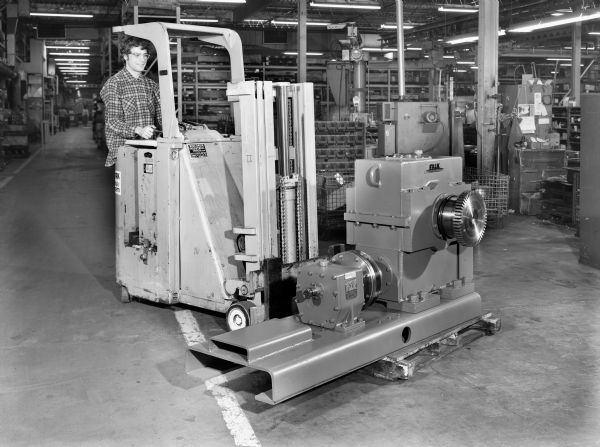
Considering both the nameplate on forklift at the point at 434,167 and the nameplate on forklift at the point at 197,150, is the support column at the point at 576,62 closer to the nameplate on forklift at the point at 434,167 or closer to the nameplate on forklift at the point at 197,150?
the nameplate on forklift at the point at 434,167

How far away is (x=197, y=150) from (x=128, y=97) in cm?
102

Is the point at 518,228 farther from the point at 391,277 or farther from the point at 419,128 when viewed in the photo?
the point at 391,277

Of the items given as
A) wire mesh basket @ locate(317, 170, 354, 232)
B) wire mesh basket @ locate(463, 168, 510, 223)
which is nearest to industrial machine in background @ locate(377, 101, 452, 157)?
wire mesh basket @ locate(463, 168, 510, 223)

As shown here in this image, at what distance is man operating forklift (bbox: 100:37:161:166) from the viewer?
5988mm

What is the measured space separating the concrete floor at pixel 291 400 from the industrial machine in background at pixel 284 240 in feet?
0.74

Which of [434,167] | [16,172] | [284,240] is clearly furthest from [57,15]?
[434,167]

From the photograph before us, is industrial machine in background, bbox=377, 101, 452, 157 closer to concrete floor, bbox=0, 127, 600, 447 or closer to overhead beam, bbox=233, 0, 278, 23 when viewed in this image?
concrete floor, bbox=0, 127, 600, 447

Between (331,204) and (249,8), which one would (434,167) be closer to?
(331,204)

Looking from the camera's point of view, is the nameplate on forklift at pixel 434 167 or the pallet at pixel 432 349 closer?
the pallet at pixel 432 349

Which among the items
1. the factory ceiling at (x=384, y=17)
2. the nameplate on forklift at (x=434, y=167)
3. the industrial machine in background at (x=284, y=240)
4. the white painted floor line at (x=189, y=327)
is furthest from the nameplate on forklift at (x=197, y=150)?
the factory ceiling at (x=384, y=17)

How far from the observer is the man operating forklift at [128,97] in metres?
5.99

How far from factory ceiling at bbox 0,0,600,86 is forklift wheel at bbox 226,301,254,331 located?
680 inches

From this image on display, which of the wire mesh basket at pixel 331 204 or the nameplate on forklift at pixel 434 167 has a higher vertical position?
the nameplate on forklift at pixel 434 167

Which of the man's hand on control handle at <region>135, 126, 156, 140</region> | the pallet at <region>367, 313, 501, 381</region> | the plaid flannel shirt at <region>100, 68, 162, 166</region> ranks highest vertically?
the plaid flannel shirt at <region>100, 68, 162, 166</region>
